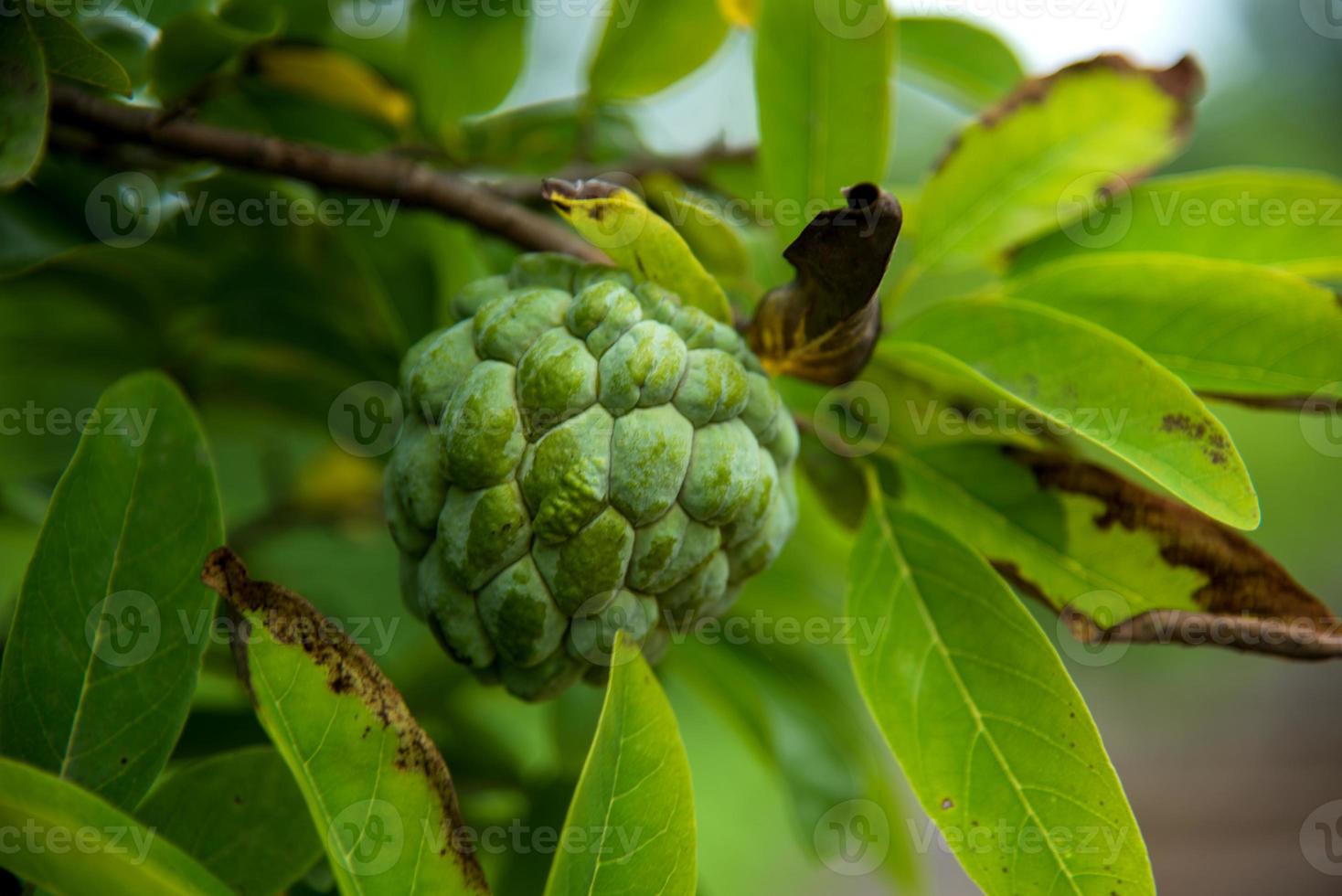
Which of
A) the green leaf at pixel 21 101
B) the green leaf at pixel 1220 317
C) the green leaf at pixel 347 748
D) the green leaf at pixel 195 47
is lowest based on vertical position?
the green leaf at pixel 347 748

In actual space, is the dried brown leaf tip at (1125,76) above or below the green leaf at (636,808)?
above

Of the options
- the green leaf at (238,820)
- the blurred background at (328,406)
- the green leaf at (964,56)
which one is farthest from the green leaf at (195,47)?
the green leaf at (964,56)

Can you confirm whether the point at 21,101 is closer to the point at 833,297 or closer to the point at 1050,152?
the point at 833,297

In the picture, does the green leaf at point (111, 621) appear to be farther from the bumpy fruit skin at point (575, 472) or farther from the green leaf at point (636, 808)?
the green leaf at point (636, 808)

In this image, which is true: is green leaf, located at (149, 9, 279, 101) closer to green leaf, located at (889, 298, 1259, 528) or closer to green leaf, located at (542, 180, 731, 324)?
green leaf, located at (542, 180, 731, 324)

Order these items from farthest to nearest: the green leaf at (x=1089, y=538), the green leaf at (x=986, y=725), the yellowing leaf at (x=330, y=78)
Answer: the yellowing leaf at (x=330, y=78), the green leaf at (x=1089, y=538), the green leaf at (x=986, y=725)

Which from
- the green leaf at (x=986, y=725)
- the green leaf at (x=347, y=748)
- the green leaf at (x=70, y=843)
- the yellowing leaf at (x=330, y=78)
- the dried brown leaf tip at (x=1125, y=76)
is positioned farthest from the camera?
the yellowing leaf at (x=330, y=78)

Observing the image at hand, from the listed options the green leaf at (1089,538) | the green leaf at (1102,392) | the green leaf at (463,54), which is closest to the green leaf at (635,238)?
the green leaf at (1102,392)

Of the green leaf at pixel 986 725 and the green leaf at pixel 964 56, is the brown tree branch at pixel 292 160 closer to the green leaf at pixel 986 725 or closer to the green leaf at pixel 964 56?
the green leaf at pixel 986 725

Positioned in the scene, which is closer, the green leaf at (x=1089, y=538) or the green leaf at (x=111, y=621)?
the green leaf at (x=111, y=621)
